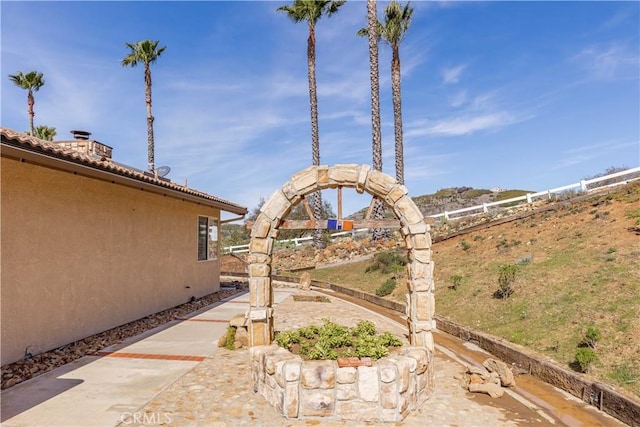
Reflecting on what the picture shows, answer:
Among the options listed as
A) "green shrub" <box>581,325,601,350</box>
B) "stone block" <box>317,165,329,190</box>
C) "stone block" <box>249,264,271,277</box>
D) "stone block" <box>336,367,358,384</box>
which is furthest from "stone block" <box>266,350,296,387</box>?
"green shrub" <box>581,325,601,350</box>

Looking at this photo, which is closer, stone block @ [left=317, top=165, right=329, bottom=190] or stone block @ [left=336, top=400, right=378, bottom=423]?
stone block @ [left=336, top=400, right=378, bottom=423]

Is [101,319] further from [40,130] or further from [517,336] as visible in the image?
[40,130]

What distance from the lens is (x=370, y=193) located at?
7078mm

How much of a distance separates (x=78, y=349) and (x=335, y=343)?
17.7ft

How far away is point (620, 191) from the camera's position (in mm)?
17234

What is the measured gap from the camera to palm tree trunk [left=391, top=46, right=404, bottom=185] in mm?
24156

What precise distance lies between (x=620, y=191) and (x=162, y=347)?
19.6 m

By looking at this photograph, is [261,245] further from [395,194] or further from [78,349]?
[78,349]

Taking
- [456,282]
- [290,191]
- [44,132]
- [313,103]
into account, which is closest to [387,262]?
[456,282]

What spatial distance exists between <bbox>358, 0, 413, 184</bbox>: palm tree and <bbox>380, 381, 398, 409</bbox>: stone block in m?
19.5

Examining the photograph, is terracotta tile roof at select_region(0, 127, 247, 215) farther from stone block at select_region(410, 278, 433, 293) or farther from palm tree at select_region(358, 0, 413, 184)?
palm tree at select_region(358, 0, 413, 184)

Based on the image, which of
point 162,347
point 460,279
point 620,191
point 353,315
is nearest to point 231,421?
point 162,347

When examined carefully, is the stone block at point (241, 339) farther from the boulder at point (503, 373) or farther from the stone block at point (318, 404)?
the boulder at point (503, 373)

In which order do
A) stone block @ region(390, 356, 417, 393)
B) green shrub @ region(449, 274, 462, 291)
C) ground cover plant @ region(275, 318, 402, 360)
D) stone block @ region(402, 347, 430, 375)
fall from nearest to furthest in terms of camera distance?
1. stone block @ region(390, 356, 417, 393)
2. stone block @ region(402, 347, 430, 375)
3. ground cover plant @ region(275, 318, 402, 360)
4. green shrub @ region(449, 274, 462, 291)
